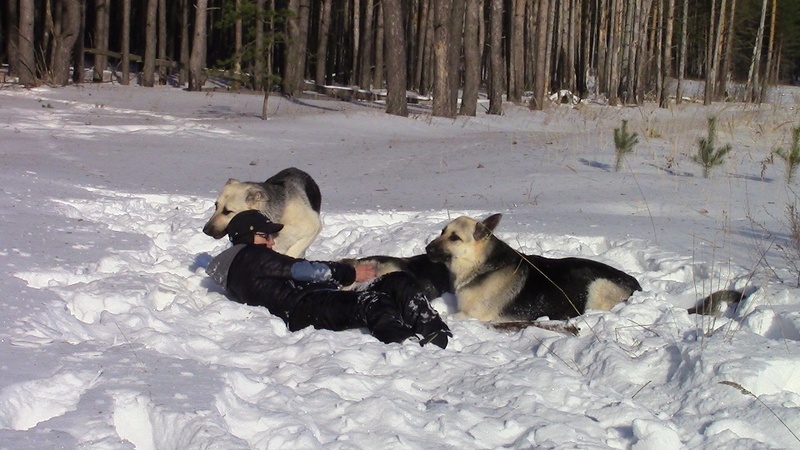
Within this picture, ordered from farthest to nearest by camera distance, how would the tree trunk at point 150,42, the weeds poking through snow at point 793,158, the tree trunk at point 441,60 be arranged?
the tree trunk at point 150,42 < the tree trunk at point 441,60 < the weeds poking through snow at point 793,158

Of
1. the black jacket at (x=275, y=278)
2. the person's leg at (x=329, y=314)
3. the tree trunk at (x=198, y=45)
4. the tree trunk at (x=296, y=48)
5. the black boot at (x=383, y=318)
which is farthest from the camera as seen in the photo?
the tree trunk at (x=296, y=48)

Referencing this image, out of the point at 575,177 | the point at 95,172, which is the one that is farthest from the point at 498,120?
the point at 95,172

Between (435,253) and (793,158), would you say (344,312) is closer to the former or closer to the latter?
(435,253)

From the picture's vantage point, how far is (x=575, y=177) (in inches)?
483

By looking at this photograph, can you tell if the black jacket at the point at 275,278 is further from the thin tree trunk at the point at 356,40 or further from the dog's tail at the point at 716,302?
the thin tree trunk at the point at 356,40

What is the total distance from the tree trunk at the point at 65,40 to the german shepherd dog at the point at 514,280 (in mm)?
19542

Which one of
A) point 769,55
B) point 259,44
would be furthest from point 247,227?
point 769,55

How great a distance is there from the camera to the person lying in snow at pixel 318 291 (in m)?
5.64

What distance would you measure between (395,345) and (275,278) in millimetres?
1404

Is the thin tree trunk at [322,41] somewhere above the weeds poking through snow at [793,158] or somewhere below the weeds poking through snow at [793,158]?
above

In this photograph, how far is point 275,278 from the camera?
6258 mm

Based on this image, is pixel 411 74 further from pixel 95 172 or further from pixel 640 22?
pixel 95 172

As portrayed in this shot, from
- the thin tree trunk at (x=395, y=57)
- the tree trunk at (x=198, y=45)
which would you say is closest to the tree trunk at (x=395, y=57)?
the thin tree trunk at (x=395, y=57)

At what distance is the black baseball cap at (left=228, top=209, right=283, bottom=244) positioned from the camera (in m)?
6.80
